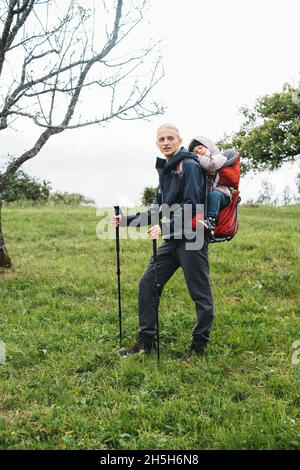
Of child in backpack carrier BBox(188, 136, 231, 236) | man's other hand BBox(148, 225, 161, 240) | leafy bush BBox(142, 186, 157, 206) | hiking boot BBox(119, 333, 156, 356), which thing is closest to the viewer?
child in backpack carrier BBox(188, 136, 231, 236)

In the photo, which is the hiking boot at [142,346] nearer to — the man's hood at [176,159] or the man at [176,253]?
the man at [176,253]

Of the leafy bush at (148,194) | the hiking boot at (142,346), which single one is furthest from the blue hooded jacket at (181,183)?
the leafy bush at (148,194)

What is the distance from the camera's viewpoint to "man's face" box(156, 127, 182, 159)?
643cm

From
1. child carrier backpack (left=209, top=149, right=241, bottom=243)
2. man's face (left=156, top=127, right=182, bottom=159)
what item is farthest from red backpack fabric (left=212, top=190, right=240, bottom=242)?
man's face (left=156, top=127, right=182, bottom=159)

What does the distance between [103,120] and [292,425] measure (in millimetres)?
6481

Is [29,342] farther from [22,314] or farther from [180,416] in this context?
[180,416]

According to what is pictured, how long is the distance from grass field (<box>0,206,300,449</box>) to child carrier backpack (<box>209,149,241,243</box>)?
1649 mm

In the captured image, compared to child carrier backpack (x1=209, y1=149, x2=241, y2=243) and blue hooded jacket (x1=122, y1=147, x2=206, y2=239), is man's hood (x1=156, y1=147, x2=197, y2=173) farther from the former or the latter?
child carrier backpack (x1=209, y1=149, x2=241, y2=243)

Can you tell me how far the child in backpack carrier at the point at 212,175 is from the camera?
616cm

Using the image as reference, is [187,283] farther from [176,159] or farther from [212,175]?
[176,159]

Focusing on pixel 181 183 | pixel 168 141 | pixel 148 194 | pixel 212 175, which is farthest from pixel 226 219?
pixel 148 194

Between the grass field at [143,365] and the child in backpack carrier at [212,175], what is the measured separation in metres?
1.88

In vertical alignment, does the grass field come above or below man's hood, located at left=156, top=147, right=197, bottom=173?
A: below
